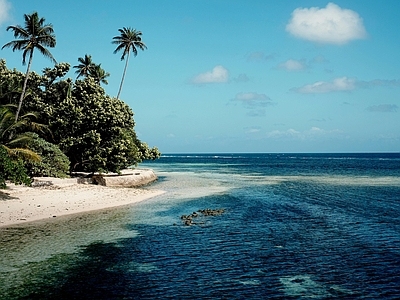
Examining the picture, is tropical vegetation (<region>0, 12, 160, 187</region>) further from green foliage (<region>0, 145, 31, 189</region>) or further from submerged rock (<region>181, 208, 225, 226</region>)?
submerged rock (<region>181, 208, 225, 226</region>)

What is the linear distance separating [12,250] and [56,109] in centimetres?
2988

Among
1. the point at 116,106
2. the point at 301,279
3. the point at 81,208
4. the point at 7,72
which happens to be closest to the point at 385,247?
the point at 301,279

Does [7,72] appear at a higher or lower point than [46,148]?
higher

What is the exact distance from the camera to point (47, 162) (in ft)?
125

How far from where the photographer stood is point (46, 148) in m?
37.8

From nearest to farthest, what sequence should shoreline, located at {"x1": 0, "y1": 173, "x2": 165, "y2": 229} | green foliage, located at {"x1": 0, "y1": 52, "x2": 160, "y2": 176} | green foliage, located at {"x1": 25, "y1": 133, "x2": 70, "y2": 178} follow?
shoreline, located at {"x1": 0, "y1": 173, "x2": 165, "y2": 229}
green foliage, located at {"x1": 25, "y1": 133, "x2": 70, "y2": 178}
green foliage, located at {"x1": 0, "y1": 52, "x2": 160, "y2": 176}

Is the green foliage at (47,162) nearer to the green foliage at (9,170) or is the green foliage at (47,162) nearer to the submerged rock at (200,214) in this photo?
the green foliage at (9,170)

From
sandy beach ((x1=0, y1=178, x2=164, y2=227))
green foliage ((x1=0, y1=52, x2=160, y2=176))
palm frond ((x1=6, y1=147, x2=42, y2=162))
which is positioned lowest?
sandy beach ((x1=0, y1=178, x2=164, y2=227))

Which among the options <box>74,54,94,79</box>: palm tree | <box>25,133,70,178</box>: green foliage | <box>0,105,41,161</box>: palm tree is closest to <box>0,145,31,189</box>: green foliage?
<box>0,105,41,161</box>: palm tree

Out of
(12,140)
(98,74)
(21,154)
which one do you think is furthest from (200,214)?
(98,74)

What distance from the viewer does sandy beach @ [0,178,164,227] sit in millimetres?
26208

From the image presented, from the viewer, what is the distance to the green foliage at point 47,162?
122ft

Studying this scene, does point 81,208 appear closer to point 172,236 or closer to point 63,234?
point 63,234

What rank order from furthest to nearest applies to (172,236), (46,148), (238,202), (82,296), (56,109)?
(56,109)
(46,148)
(238,202)
(172,236)
(82,296)
